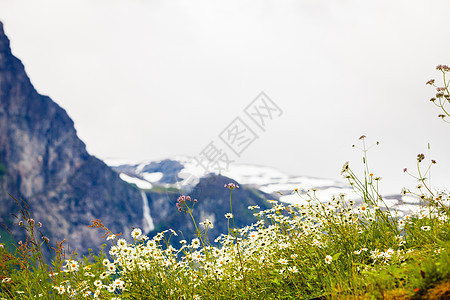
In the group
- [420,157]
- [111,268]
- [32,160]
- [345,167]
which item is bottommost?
[111,268]

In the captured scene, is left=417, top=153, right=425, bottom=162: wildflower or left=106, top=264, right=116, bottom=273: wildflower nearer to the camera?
left=417, top=153, right=425, bottom=162: wildflower

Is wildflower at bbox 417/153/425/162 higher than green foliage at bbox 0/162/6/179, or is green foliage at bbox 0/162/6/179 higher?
green foliage at bbox 0/162/6/179

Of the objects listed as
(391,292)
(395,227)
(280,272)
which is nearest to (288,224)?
(280,272)

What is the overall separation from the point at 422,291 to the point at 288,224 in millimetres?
2928

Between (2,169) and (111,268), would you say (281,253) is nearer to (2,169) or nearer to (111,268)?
(111,268)

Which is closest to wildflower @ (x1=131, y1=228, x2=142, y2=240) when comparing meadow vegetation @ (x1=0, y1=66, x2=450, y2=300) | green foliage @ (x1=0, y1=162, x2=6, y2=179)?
meadow vegetation @ (x1=0, y1=66, x2=450, y2=300)

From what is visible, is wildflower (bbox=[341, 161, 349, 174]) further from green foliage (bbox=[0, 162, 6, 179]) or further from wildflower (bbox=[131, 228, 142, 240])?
green foliage (bbox=[0, 162, 6, 179])

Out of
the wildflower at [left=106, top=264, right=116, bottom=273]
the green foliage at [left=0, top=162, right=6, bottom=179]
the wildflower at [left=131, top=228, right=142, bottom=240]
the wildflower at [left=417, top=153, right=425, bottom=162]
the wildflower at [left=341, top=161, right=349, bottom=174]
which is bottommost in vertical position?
the wildflower at [left=106, top=264, right=116, bottom=273]

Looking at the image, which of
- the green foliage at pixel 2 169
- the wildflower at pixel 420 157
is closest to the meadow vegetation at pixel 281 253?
the wildflower at pixel 420 157

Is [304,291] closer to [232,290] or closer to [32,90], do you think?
[232,290]

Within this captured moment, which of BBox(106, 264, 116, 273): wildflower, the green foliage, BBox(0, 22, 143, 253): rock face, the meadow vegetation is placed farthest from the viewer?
BBox(0, 22, 143, 253): rock face

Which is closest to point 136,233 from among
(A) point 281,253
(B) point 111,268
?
(B) point 111,268

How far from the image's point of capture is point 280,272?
16.5 ft

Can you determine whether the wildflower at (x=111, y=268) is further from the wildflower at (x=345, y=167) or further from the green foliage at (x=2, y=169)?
the green foliage at (x=2, y=169)
